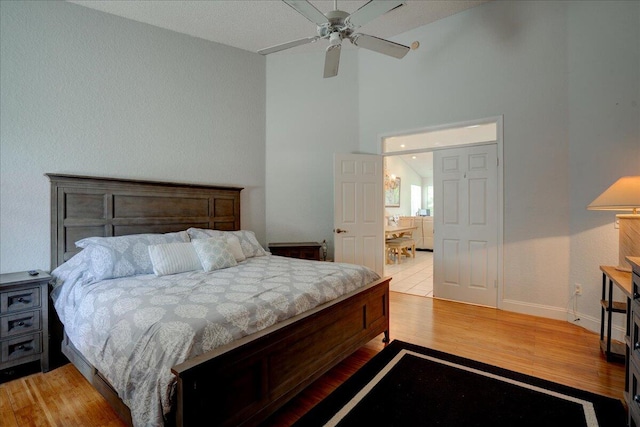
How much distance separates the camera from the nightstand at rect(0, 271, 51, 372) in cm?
219

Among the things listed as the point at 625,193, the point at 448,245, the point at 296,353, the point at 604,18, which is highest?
the point at 604,18

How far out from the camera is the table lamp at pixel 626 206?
7.28ft

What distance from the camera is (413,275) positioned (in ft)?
18.3

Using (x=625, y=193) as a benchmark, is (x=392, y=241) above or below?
below

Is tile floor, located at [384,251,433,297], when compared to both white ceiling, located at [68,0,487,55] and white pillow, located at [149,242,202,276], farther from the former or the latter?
white ceiling, located at [68,0,487,55]

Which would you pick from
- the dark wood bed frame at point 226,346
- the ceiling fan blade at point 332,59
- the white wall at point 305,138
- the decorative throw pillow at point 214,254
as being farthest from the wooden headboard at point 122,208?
the ceiling fan blade at point 332,59

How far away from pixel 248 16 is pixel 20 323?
141 inches

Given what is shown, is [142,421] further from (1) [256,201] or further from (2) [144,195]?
(1) [256,201]

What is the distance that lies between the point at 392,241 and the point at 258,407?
18.2ft

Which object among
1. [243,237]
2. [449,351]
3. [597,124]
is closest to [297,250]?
[243,237]

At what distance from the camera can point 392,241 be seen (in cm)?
682

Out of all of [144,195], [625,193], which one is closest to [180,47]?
[144,195]

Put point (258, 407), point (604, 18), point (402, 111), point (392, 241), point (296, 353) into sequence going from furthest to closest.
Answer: point (392, 241)
point (402, 111)
point (604, 18)
point (296, 353)
point (258, 407)

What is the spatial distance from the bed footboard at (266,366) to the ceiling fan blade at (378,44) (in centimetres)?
203
